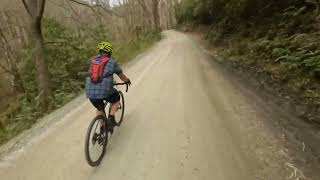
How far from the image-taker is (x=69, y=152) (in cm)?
525

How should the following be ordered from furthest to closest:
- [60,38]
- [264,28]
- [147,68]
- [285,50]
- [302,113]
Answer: [60,38] → [147,68] → [264,28] → [285,50] → [302,113]

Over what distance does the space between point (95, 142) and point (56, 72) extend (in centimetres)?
914

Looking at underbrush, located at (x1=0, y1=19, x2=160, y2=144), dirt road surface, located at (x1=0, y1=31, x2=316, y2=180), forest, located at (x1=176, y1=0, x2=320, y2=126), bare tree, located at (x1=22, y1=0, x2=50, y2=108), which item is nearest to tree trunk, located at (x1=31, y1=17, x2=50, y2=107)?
bare tree, located at (x1=22, y1=0, x2=50, y2=108)

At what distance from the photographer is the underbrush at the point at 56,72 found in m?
8.93

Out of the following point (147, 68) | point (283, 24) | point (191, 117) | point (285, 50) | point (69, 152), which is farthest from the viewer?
point (147, 68)

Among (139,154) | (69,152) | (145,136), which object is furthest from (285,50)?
(69,152)

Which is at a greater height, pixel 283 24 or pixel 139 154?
pixel 283 24

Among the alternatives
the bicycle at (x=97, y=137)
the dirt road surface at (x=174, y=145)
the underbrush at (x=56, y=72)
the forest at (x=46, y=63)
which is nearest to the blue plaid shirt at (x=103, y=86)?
the bicycle at (x=97, y=137)

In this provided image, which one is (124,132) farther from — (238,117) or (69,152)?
(238,117)

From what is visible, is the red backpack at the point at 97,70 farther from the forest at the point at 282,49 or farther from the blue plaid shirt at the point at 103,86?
the forest at the point at 282,49

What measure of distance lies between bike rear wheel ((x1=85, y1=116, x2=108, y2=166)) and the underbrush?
3930mm

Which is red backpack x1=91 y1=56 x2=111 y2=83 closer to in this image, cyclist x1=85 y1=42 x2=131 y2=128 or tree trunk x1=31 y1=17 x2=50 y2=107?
cyclist x1=85 y1=42 x2=131 y2=128

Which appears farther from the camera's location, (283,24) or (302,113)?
(283,24)

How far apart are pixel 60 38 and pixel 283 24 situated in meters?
11.3
